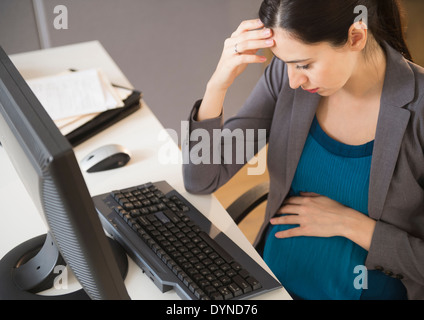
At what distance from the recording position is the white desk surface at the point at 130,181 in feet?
3.34

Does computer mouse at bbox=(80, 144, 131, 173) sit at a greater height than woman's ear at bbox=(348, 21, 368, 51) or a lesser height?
lesser

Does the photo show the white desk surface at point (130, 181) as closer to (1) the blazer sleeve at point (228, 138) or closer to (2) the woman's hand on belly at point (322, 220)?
(1) the blazer sleeve at point (228, 138)

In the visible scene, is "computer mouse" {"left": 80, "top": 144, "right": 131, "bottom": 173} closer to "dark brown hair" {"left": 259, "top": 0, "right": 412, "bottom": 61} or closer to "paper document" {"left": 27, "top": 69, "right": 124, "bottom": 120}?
"paper document" {"left": 27, "top": 69, "right": 124, "bottom": 120}

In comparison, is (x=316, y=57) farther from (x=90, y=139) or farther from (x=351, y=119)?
(x=90, y=139)

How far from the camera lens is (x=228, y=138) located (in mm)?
1291

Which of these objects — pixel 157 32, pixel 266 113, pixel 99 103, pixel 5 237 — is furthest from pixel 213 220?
pixel 157 32

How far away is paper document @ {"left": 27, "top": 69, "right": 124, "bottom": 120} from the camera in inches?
58.1

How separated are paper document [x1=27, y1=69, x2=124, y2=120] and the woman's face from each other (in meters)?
0.60

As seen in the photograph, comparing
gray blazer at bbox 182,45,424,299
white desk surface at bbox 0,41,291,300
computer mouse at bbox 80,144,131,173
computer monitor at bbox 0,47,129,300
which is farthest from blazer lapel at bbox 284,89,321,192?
computer monitor at bbox 0,47,129,300

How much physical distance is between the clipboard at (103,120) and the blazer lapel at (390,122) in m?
0.72

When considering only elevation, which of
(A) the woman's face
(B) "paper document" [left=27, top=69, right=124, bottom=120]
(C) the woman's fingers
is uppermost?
(C) the woman's fingers

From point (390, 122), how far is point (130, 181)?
2.02 ft

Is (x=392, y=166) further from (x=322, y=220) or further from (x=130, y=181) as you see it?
(x=130, y=181)

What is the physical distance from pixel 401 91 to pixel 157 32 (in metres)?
1.64
